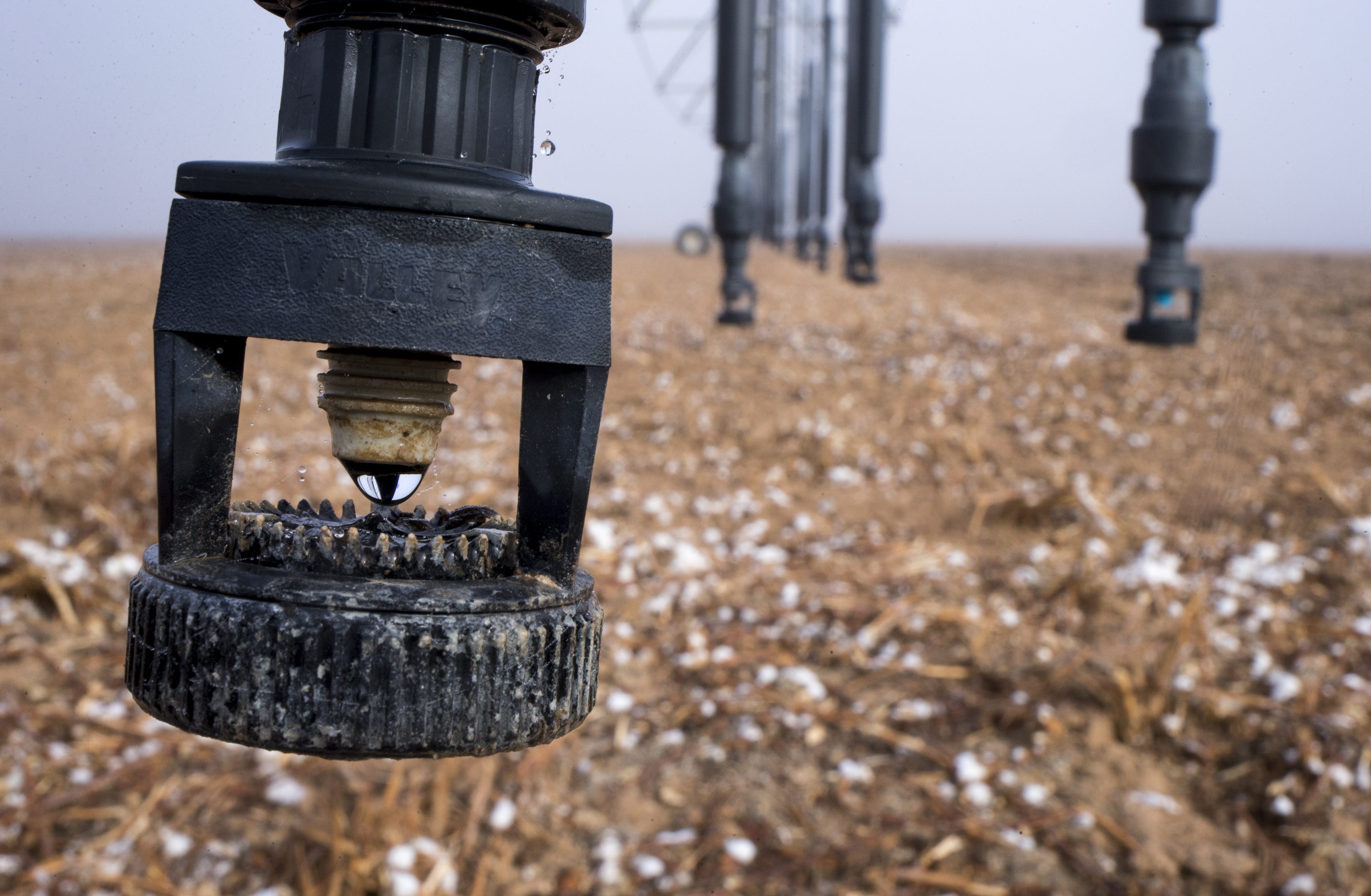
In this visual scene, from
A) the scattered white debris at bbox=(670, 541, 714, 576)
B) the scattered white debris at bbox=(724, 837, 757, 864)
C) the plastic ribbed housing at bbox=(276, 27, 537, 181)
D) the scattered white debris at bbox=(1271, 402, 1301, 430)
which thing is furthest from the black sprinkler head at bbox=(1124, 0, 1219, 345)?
the scattered white debris at bbox=(1271, 402, 1301, 430)

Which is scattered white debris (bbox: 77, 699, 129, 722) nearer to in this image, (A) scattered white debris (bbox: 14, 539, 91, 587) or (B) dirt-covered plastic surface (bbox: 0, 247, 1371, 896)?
(B) dirt-covered plastic surface (bbox: 0, 247, 1371, 896)

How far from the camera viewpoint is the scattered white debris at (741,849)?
10.3ft

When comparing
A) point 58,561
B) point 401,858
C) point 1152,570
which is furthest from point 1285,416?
point 58,561

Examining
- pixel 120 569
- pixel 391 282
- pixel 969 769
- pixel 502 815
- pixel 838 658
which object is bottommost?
pixel 502 815

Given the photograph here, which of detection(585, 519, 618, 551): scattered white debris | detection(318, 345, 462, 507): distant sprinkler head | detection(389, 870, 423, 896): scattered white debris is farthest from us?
detection(585, 519, 618, 551): scattered white debris

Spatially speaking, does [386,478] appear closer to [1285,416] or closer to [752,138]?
[752,138]

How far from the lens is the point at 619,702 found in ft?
12.6

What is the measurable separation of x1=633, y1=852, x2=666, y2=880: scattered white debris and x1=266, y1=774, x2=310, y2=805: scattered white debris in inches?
35.8

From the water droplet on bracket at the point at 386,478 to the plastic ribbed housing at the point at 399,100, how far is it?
22cm

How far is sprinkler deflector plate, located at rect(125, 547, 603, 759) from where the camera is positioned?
29.0 inches

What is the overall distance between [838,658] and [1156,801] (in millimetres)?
1100

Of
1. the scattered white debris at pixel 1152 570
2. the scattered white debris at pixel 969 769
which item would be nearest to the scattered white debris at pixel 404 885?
the scattered white debris at pixel 969 769

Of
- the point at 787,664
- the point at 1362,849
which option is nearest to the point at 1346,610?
the point at 1362,849

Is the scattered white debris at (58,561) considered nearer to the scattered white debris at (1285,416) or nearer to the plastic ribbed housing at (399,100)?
the plastic ribbed housing at (399,100)
